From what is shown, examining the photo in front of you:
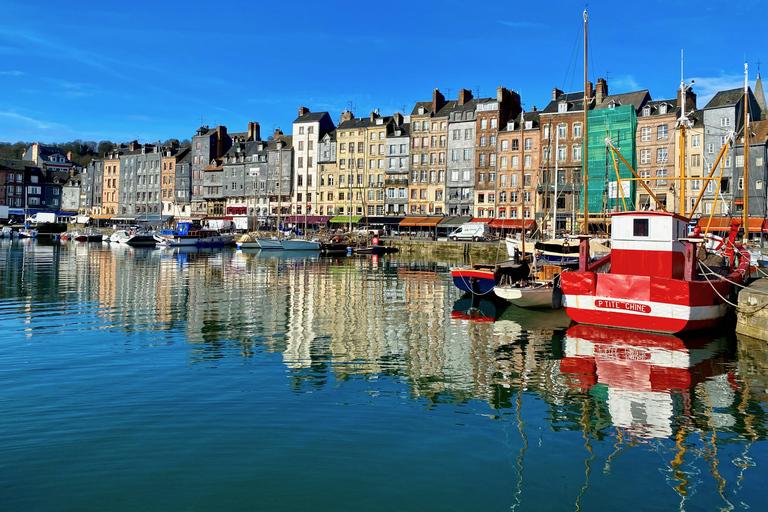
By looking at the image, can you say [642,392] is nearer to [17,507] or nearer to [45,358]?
[17,507]

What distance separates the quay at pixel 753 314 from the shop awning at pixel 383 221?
6804 centimetres

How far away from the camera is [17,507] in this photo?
24.3ft

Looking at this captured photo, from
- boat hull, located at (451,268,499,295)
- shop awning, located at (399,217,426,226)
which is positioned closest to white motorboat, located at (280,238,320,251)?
shop awning, located at (399,217,426,226)

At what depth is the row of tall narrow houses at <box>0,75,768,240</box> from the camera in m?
63.8

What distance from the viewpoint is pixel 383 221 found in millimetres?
88875

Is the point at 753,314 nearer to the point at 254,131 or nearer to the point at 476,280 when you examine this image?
the point at 476,280

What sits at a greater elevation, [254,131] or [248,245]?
[254,131]

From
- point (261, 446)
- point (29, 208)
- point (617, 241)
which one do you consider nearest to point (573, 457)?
point (261, 446)

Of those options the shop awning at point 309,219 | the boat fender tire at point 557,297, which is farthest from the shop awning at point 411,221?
the boat fender tire at point 557,297

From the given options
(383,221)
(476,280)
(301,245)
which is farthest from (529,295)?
(383,221)

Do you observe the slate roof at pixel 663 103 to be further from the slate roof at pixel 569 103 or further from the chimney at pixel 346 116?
the chimney at pixel 346 116

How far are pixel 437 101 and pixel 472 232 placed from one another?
80.5ft

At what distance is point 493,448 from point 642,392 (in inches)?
206

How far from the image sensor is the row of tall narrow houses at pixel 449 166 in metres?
63.8
